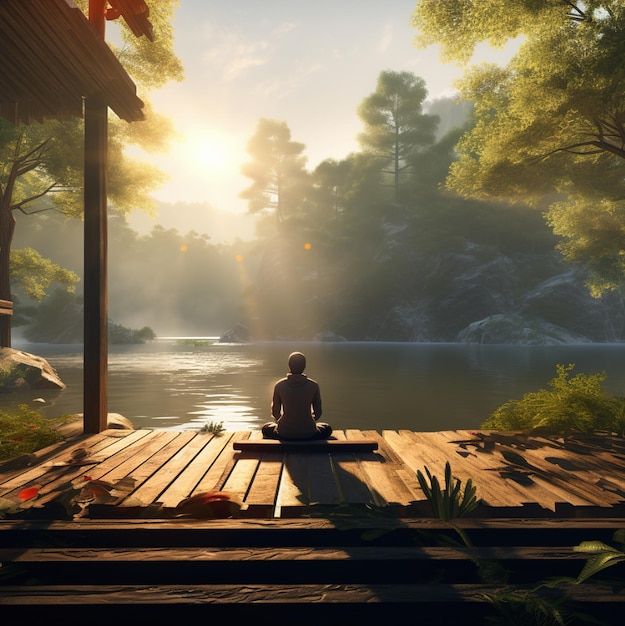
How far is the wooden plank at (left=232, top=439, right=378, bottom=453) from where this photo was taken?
602 cm

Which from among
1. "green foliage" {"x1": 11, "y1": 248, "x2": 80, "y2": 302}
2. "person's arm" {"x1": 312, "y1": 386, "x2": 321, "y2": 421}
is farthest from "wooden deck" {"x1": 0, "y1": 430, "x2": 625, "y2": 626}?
"green foliage" {"x1": 11, "y1": 248, "x2": 80, "y2": 302}

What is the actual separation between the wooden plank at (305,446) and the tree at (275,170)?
226 ft

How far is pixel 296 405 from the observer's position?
628cm

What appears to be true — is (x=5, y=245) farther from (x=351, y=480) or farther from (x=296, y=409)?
(x=351, y=480)

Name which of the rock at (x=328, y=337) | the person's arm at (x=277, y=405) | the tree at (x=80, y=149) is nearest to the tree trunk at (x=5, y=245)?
the tree at (x=80, y=149)

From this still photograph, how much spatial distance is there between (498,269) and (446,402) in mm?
47130

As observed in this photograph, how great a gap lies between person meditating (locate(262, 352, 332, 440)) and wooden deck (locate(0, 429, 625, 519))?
0.31m

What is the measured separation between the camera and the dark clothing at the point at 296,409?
6207 millimetres

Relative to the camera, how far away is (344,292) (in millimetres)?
67438

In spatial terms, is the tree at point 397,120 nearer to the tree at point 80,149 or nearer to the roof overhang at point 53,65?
the tree at point 80,149

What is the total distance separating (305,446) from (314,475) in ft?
3.46

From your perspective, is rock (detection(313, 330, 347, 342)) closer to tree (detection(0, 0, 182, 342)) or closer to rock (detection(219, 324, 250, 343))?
rock (detection(219, 324, 250, 343))
